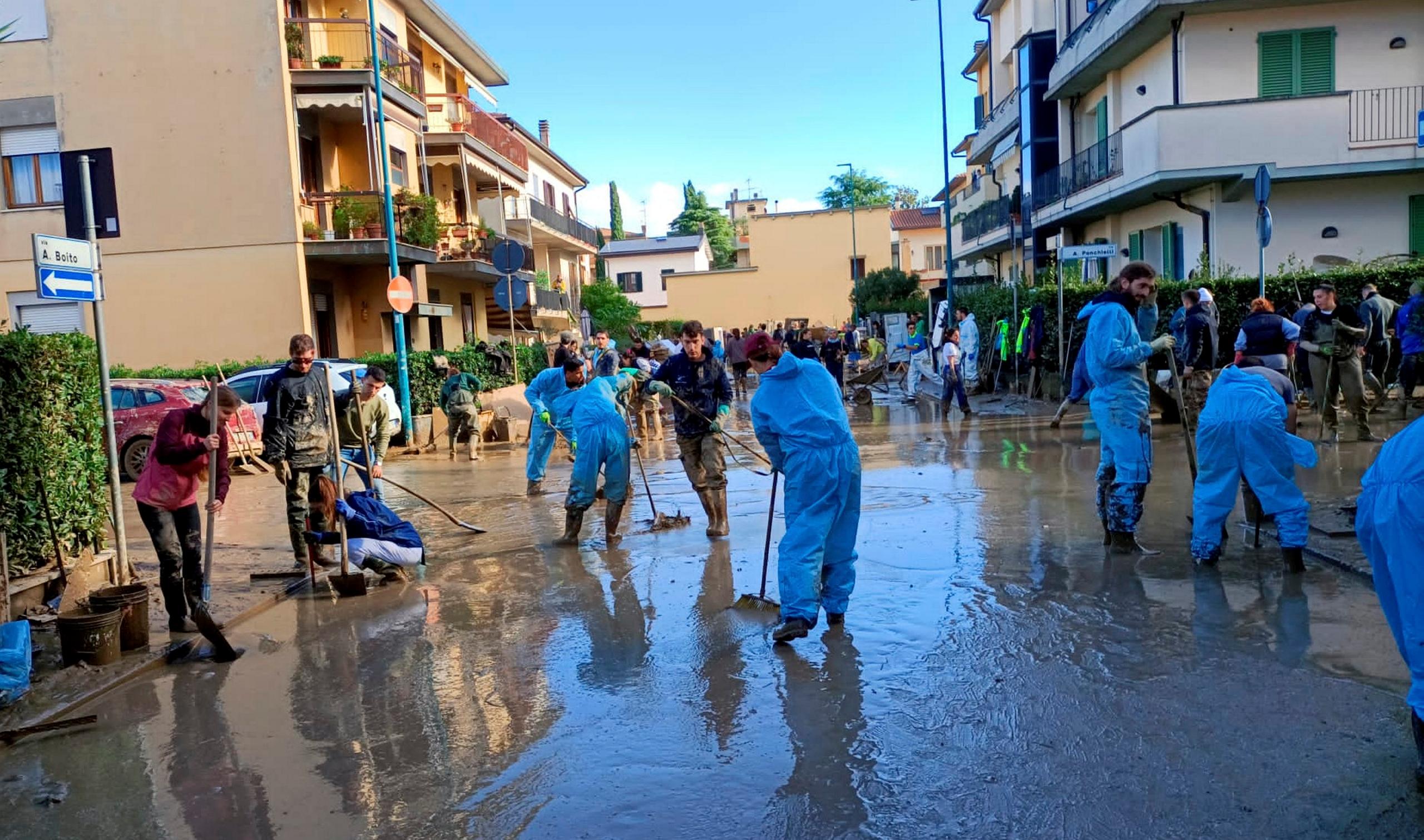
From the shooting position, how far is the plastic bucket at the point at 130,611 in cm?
622

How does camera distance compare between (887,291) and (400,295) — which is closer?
(400,295)

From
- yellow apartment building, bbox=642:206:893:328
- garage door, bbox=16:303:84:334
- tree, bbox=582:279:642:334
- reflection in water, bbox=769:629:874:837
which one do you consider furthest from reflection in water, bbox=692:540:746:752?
yellow apartment building, bbox=642:206:893:328

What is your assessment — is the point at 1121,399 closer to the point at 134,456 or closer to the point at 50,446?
the point at 50,446

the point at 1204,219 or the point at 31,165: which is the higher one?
the point at 31,165

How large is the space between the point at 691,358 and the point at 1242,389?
439cm

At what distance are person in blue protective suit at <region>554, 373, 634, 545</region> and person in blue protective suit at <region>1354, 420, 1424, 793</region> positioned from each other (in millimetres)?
5837

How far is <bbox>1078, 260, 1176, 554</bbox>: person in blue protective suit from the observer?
7059 millimetres

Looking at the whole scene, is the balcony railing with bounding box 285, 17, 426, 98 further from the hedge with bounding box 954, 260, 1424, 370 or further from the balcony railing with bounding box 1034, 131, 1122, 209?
the balcony railing with bounding box 1034, 131, 1122, 209

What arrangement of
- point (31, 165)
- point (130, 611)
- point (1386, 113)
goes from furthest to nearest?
point (31, 165), point (1386, 113), point (130, 611)

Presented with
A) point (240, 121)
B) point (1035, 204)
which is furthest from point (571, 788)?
point (1035, 204)

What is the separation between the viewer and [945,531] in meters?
8.41

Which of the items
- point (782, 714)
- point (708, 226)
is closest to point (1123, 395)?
point (782, 714)

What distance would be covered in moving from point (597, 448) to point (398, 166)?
1952 centimetres

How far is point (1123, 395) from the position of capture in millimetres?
7098
